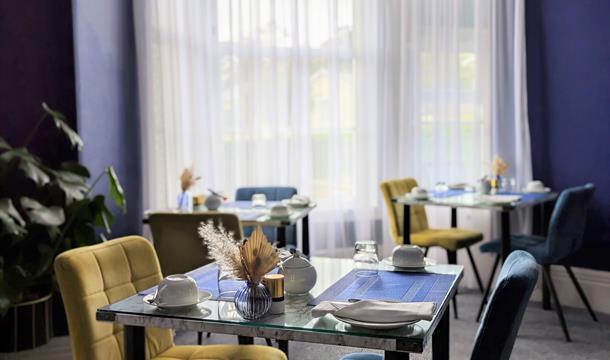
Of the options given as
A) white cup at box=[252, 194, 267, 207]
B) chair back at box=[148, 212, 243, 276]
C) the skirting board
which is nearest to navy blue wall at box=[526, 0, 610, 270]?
the skirting board

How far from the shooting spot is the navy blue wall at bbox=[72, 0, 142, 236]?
3.80m

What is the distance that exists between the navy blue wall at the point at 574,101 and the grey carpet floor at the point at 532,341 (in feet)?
1.90

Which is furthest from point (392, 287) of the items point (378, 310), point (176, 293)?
point (176, 293)

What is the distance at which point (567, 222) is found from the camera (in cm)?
360

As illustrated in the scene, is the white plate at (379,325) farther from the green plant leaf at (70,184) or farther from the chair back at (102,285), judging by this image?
the green plant leaf at (70,184)

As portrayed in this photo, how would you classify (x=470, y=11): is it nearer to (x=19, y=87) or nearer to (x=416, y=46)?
(x=416, y=46)

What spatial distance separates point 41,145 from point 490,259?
3.19 meters

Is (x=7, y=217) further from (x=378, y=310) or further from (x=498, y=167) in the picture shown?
(x=498, y=167)

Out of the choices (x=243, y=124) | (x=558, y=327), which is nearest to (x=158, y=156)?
(x=243, y=124)

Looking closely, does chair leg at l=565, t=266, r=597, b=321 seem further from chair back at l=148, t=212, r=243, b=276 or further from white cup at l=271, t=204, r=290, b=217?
chair back at l=148, t=212, r=243, b=276

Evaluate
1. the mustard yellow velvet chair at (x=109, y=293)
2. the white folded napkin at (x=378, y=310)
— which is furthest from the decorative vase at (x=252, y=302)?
the mustard yellow velvet chair at (x=109, y=293)

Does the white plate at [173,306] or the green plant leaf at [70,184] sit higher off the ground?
the green plant leaf at [70,184]

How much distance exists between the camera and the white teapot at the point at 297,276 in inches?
73.3

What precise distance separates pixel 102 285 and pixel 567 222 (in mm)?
2663
